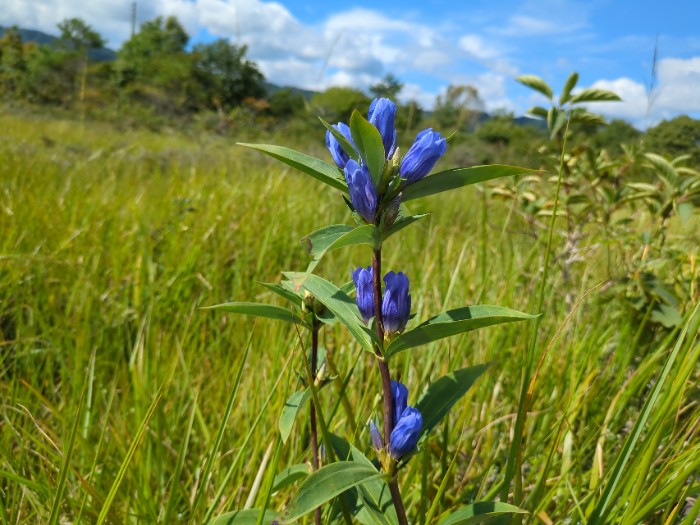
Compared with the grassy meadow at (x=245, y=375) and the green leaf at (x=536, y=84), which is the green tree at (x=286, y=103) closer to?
the grassy meadow at (x=245, y=375)

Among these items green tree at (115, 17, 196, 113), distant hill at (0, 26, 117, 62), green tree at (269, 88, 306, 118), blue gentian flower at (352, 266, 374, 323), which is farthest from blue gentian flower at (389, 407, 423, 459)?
green tree at (269, 88, 306, 118)

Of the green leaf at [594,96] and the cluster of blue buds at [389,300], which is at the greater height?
the green leaf at [594,96]

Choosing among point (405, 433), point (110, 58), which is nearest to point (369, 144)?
point (405, 433)

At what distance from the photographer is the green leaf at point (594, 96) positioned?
0.95 meters

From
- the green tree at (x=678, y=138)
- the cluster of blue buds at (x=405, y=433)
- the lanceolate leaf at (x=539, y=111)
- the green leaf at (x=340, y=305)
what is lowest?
the cluster of blue buds at (x=405, y=433)

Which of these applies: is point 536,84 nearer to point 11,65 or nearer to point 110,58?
point 11,65

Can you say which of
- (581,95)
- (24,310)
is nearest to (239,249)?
(24,310)

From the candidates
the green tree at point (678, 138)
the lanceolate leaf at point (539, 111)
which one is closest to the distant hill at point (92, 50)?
the green tree at point (678, 138)

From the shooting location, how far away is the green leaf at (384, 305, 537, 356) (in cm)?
48

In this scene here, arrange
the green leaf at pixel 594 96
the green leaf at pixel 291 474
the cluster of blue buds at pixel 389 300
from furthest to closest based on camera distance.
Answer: the green leaf at pixel 594 96 → the green leaf at pixel 291 474 → the cluster of blue buds at pixel 389 300

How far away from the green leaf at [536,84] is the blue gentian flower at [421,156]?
0.81 meters

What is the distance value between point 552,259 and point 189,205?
1.47 meters

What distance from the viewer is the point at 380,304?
0.51 meters

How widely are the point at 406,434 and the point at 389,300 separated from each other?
0.43 ft
